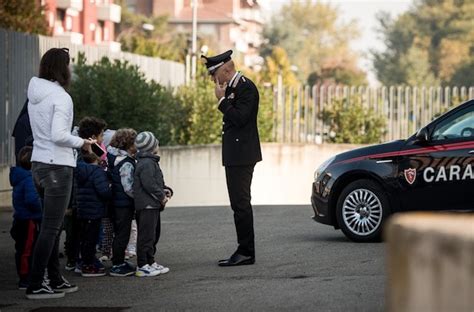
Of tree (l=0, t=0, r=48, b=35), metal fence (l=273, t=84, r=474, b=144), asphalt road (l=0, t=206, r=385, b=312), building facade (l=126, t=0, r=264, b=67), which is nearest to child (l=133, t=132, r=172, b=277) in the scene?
asphalt road (l=0, t=206, r=385, b=312)

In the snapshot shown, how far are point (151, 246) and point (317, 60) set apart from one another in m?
137

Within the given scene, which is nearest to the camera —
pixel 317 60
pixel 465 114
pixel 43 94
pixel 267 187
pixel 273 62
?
pixel 43 94

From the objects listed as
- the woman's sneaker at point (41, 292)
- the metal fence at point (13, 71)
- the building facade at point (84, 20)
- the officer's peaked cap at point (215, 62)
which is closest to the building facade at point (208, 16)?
the building facade at point (84, 20)

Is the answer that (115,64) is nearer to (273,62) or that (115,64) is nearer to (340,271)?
(340,271)

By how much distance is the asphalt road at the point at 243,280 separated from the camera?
9234 millimetres

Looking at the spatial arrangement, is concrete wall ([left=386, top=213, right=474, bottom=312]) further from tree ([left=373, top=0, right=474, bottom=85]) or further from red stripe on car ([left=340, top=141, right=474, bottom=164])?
tree ([left=373, top=0, right=474, bottom=85])

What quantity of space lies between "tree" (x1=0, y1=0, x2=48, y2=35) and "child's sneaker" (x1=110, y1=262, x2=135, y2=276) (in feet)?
85.5

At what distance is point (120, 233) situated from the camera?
11.3m

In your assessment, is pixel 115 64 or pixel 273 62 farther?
pixel 273 62

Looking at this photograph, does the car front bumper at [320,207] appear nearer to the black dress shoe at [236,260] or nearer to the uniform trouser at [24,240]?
the black dress shoe at [236,260]

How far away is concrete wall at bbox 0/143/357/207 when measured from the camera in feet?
91.9

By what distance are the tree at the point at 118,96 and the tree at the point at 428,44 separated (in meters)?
79.0

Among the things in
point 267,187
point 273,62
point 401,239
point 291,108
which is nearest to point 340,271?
point 401,239

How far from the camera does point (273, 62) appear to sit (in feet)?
298
